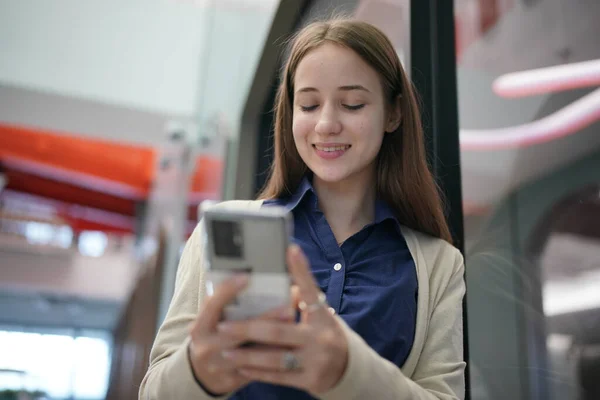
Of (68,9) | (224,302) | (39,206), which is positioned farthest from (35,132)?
(224,302)

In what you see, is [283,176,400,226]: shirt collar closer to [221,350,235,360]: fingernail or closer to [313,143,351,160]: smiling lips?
[313,143,351,160]: smiling lips

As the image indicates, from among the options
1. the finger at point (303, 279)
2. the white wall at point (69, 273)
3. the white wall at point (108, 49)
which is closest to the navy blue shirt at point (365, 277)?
the finger at point (303, 279)

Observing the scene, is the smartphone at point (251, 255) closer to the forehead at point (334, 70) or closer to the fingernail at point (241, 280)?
the fingernail at point (241, 280)

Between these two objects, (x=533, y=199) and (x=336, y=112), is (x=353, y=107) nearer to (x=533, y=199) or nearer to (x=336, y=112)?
(x=336, y=112)

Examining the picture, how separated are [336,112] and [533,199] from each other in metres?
0.54

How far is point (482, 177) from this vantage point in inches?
56.3

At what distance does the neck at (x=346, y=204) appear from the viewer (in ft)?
3.47

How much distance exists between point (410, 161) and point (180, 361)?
0.54 m

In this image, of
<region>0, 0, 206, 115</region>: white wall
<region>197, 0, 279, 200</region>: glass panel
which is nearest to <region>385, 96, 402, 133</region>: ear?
<region>197, 0, 279, 200</region>: glass panel

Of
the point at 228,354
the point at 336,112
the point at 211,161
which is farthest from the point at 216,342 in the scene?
the point at 211,161

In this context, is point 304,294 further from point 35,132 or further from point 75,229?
point 75,229

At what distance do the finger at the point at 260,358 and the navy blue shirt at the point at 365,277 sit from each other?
0.73ft

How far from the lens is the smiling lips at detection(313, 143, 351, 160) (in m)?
0.99

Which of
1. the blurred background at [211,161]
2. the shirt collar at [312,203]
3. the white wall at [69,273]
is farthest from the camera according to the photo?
the white wall at [69,273]
